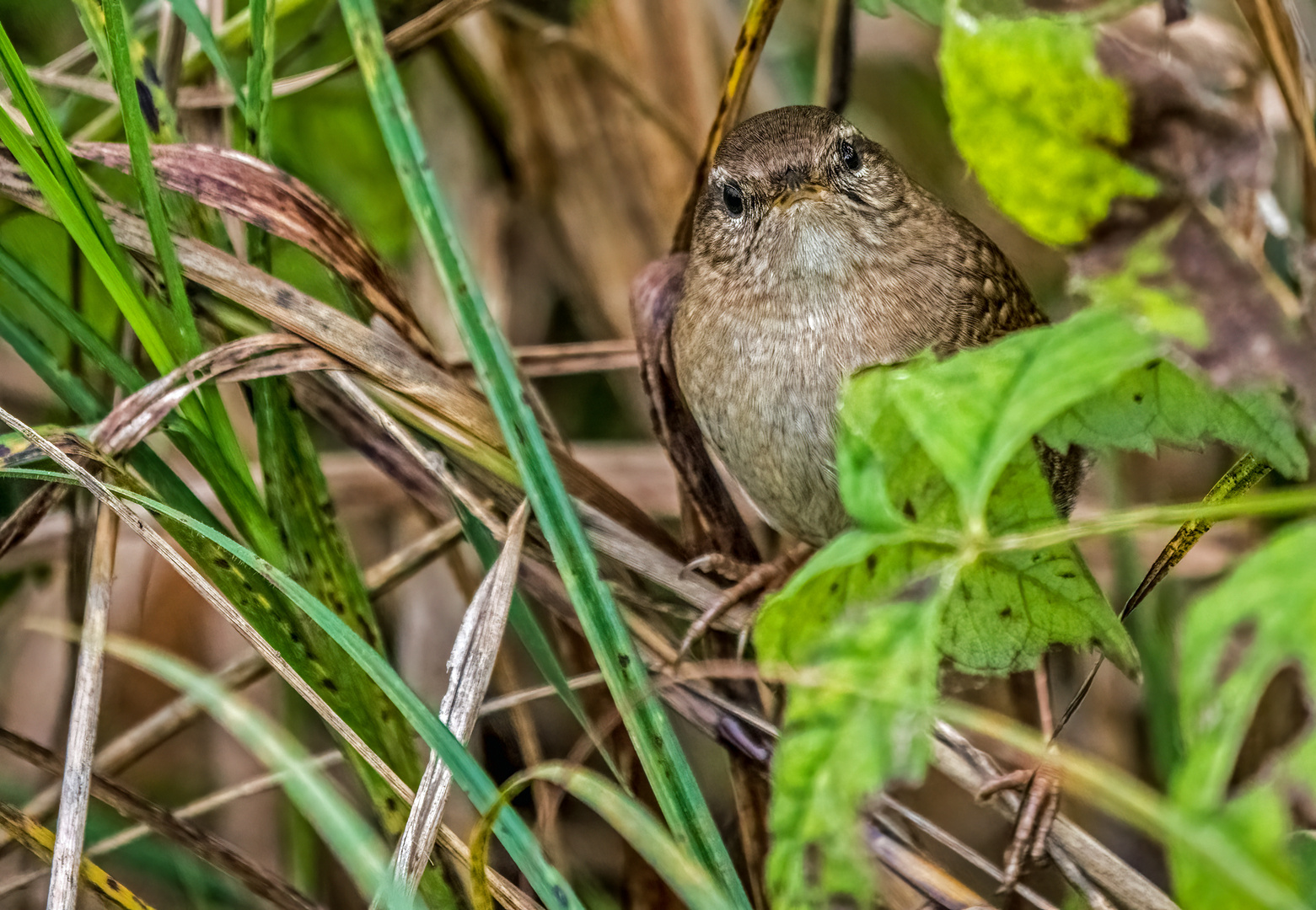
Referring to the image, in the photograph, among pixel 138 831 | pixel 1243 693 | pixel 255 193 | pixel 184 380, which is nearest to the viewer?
pixel 1243 693

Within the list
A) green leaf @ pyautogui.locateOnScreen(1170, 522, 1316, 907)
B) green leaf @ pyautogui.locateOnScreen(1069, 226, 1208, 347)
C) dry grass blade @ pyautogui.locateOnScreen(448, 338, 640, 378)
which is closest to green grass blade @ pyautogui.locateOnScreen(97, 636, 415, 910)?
green leaf @ pyautogui.locateOnScreen(1170, 522, 1316, 907)

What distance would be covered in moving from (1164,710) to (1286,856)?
127 centimetres

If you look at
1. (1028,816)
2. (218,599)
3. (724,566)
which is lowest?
(1028,816)

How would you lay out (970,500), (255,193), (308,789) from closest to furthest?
(970,500) < (308,789) < (255,193)

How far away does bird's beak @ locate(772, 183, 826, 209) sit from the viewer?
5.35ft

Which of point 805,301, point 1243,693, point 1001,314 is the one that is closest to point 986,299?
point 1001,314

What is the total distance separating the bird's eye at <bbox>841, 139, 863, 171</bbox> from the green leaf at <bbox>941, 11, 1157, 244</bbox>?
2.88 feet

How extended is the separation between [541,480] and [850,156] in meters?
0.84

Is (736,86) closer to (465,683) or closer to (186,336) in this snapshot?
(186,336)

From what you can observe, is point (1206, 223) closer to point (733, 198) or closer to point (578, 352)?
point (733, 198)

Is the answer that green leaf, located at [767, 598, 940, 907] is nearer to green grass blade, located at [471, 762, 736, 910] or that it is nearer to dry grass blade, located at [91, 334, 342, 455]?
green grass blade, located at [471, 762, 736, 910]

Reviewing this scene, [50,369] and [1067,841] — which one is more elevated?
[50,369]

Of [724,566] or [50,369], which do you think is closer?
[50,369]

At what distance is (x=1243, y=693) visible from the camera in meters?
0.65
